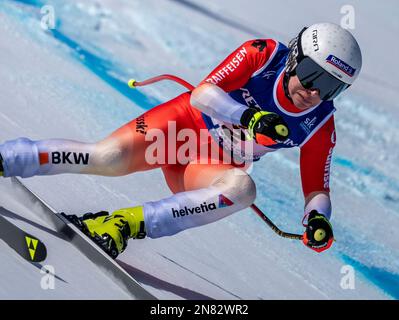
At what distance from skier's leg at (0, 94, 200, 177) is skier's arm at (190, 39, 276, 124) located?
0.25m

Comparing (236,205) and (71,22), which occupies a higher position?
(236,205)

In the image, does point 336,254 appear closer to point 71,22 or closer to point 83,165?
point 83,165

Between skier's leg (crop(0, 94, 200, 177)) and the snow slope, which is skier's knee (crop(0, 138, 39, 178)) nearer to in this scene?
skier's leg (crop(0, 94, 200, 177))

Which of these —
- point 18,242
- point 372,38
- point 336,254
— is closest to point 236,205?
point 18,242

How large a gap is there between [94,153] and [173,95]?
14.0 ft

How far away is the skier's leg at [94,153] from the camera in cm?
323

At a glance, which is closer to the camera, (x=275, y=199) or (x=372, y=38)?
(x=275, y=199)

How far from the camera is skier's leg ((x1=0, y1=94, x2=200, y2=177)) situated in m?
3.23

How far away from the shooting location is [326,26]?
3355 millimetres
